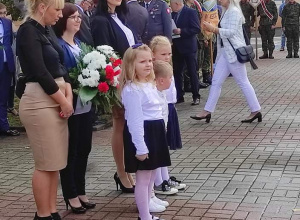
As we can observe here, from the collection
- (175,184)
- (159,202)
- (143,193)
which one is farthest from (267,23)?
(143,193)

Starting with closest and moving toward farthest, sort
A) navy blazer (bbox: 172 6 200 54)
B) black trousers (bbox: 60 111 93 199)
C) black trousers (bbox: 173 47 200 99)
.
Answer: black trousers (bbox: 60 111 93 199), navy blazer (bbox: 172 6 200 54), black trousers (bbox: 173 47 200 99)

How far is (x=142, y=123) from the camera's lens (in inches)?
196

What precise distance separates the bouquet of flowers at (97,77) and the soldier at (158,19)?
487cm

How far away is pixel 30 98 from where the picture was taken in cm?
489

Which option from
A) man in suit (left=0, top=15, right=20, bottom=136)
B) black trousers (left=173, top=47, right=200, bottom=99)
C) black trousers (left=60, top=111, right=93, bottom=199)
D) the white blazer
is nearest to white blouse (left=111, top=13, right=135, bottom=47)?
black trousers (left=60, top=111, right=93, bottom=199)

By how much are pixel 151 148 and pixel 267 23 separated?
50.7 ft

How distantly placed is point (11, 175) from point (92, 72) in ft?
8.13

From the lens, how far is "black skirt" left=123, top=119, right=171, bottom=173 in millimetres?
5082

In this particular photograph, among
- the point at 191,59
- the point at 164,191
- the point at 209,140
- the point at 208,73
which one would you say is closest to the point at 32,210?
the point at 164,191

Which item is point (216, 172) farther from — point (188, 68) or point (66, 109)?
point (188, 68)

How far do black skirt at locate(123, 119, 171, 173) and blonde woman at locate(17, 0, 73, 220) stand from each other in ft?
1.75

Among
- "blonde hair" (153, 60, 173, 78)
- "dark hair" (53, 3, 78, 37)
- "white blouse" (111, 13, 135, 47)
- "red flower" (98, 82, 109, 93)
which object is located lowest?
"red flower" (98, 82, 109, 93)

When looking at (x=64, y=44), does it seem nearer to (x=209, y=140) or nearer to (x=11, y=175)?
(x=11, y=175)

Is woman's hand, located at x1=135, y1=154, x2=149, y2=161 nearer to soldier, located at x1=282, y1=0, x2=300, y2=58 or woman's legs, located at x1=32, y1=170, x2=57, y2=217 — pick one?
woman's legs, located at x1=32, y1=170, x2=57, y2=217
